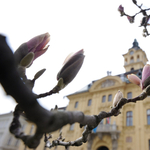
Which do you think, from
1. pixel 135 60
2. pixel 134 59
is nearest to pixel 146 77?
pixel 135 60

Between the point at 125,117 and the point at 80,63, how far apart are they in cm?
1763

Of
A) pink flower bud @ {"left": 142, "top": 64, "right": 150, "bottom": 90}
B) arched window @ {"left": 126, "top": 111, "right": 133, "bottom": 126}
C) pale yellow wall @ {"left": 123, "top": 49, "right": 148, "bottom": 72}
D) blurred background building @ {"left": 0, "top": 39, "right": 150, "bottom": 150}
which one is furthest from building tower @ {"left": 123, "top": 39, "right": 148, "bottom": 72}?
pink flower bud @ {"left": 142, "top": 64, "right": 150, "bottom": 90}

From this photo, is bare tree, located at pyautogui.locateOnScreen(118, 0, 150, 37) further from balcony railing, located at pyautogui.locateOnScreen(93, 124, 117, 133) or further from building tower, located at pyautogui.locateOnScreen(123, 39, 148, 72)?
building tower, located at pyautogui.locateOnScreen(123, 39, 148, 72)

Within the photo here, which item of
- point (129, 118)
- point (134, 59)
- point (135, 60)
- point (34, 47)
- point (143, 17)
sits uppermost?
point (134, 59)

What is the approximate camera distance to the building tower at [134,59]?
29225mm

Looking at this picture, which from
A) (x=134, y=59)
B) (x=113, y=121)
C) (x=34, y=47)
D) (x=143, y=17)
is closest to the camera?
(x=34, y=47)

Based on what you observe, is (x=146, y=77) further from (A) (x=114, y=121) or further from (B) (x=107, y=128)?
(A) (x=114, y=121)

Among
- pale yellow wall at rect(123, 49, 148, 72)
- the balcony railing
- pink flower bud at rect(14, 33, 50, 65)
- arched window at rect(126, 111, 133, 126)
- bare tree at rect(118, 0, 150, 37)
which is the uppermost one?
pale yellow wall at rect(123, 49, 148, 72)

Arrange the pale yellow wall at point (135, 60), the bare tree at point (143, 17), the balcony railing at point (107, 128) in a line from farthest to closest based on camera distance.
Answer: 1. the pale yellow wall at point (135, 60)
2. the balcony railing at point (107, 128)
3. the bare tree at point (143, 17)

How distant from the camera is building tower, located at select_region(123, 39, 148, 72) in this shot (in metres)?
29.2

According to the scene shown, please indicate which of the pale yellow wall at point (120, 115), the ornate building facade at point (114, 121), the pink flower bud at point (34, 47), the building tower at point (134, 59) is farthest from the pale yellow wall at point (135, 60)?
the pink flower bud at point (34, 47)

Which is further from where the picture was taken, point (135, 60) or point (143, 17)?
point (135, 60)

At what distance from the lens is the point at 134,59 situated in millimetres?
30422

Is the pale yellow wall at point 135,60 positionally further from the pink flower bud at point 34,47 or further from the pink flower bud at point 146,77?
the pink flower bud at point 34,47
